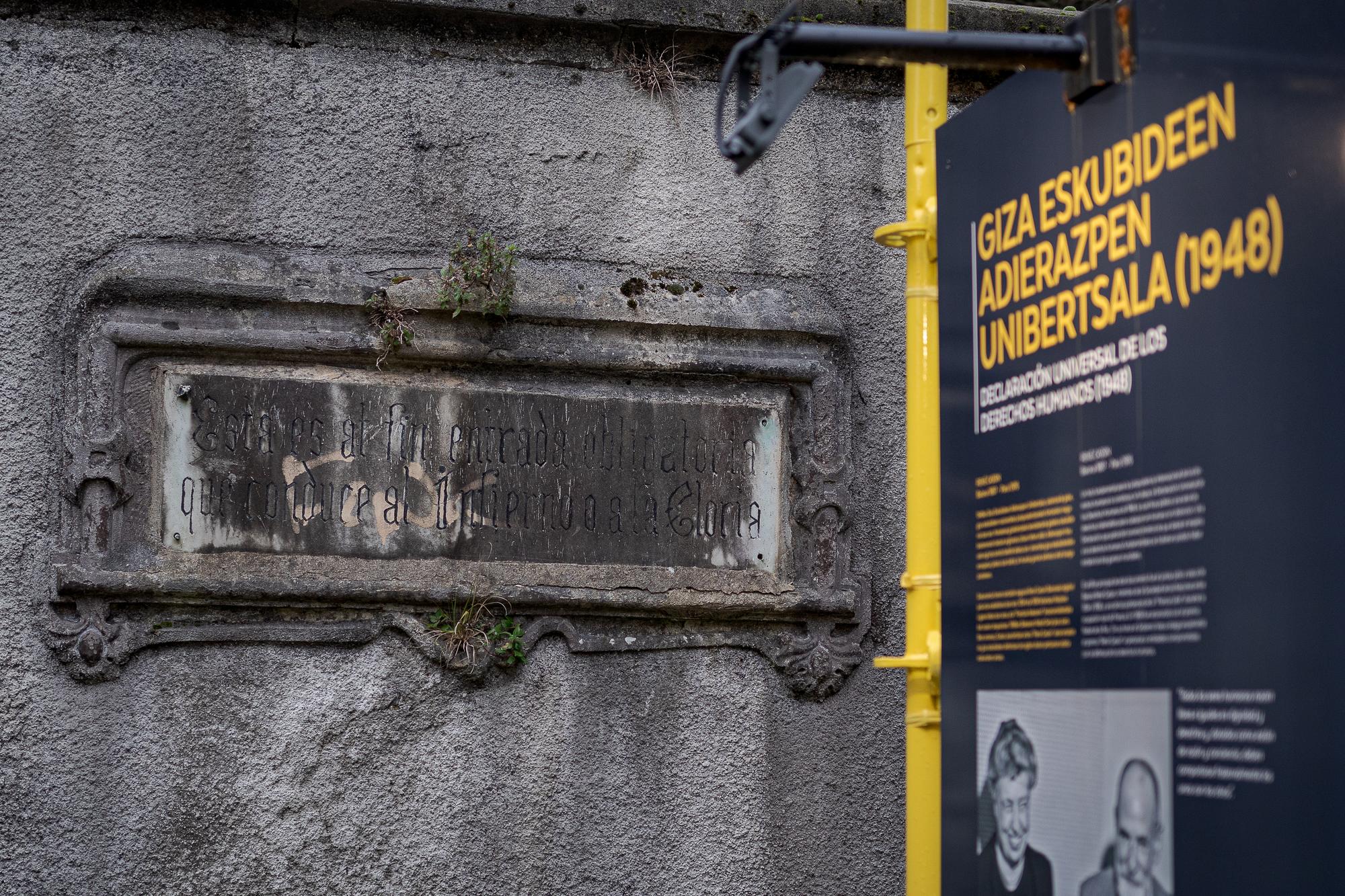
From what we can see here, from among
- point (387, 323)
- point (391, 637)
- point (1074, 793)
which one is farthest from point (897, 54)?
point (391, 637)

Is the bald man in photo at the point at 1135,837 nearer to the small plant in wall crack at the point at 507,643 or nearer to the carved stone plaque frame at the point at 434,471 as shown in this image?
the carved stone plaque frame at the point at 434,471

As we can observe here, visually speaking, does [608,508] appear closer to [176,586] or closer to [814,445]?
[814,445]

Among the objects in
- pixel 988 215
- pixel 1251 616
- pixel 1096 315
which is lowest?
pixel 1251 616

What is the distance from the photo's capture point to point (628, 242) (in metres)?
4.04

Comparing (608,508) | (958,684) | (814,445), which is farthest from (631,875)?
(958,684)

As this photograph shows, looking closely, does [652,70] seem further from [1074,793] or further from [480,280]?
[1074,793]

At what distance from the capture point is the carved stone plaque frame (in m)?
3.64

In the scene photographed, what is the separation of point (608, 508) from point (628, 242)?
0.83 m

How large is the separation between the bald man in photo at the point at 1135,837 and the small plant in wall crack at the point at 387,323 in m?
2.48

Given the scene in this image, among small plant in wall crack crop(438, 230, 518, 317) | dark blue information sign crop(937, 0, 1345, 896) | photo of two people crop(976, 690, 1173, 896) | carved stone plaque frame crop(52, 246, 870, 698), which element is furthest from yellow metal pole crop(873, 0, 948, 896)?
small plant in wall crack crop(438, 230, 518, 317)

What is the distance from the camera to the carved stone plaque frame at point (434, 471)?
3645mm

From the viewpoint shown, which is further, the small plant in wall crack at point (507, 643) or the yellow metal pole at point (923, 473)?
the small plant in wall crack at point (507, 643)

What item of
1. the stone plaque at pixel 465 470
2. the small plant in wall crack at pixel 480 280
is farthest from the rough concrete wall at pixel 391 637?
the stone plaque at pixel 465 470

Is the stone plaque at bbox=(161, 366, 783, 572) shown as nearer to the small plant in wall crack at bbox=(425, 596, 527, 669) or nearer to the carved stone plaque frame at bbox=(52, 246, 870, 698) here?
the carved stone plaque frame at bbox=(52, 246, 870, 698)
